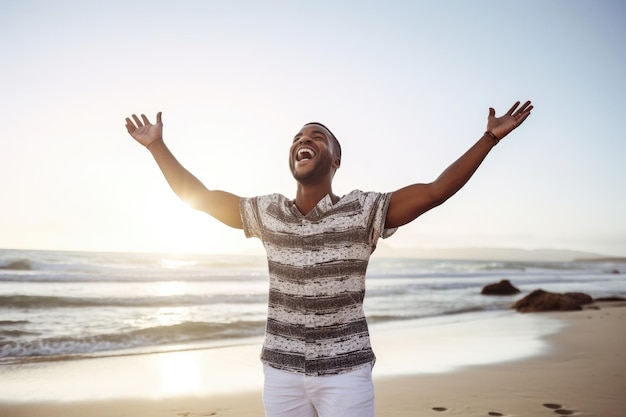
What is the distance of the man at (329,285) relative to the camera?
2.39 meters

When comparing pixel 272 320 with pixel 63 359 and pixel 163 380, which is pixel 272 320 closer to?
pixel 163 380

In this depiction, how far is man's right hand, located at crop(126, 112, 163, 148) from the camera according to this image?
2.97 metres

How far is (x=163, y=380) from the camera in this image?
736cm

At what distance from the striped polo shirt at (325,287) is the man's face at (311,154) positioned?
207 mm

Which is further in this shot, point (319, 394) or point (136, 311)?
point (136, 311)

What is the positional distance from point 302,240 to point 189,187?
2.42 ft

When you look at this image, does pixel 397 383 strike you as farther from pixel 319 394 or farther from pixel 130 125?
pixel 130 125

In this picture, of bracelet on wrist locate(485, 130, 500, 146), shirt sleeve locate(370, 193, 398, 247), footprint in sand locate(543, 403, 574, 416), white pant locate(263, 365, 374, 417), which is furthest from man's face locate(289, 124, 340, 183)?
footprint in sand locate(543, 403, 574, 416)

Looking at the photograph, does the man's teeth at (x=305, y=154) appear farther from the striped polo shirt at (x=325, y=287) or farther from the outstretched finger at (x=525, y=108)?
the outstretched finger at (x=525, y=108)

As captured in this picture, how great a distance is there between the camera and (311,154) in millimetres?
2672

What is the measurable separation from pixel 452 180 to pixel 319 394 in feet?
3.60

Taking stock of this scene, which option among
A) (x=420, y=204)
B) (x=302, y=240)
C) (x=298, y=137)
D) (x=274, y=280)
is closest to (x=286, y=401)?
(x=274, y=280)

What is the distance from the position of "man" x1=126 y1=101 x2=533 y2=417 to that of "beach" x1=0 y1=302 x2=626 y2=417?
3.83 m

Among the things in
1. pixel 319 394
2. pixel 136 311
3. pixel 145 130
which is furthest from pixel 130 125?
pixel 136 311
